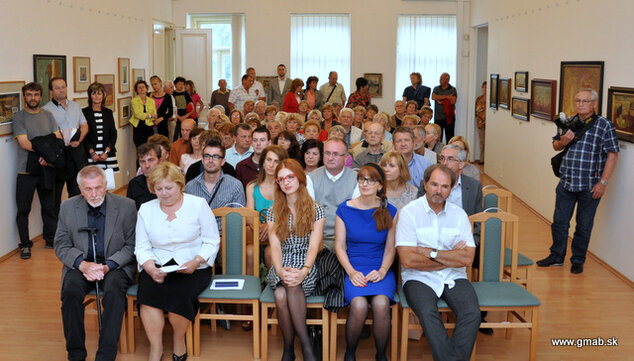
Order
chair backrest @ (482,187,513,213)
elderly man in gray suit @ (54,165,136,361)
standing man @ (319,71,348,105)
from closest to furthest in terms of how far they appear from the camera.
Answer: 1. elderly man in gray suit @ (54,165,136,361)
2. chair backrest @ (482,187,513,213)
3. standing man @ (319,71,348,105)

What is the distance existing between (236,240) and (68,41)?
5790mm

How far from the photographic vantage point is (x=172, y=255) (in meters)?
5.08

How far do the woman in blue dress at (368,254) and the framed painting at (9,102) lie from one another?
4.84 metres

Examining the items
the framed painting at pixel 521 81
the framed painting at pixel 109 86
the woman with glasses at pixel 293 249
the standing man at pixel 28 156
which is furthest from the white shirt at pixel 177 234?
the framed painting at pixel 521 81

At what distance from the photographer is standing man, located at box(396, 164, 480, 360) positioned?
15.8 ft

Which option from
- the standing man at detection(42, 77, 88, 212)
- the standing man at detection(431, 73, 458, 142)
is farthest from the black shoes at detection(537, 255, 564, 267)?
the standing man at detection(431, 73, 458, 142)

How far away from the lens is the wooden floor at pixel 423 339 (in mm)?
5277

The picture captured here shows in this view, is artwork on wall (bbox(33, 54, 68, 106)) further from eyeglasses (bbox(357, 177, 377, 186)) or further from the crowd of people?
eyeglasses (bbox(357, 177, 377, 186))

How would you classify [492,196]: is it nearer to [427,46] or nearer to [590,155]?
[590,155]

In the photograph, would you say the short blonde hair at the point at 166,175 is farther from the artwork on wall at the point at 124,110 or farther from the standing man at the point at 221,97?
the standing man at the point at 221,97

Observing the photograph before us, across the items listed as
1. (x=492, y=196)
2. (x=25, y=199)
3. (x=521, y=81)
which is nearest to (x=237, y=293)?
(x=492, y=196)

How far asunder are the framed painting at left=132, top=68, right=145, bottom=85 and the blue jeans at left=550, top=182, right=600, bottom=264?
8323mm

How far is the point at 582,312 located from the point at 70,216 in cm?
450

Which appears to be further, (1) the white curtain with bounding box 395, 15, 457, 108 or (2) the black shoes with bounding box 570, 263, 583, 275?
(1) the white curtain with bounding box 395, 15, 457, 108
